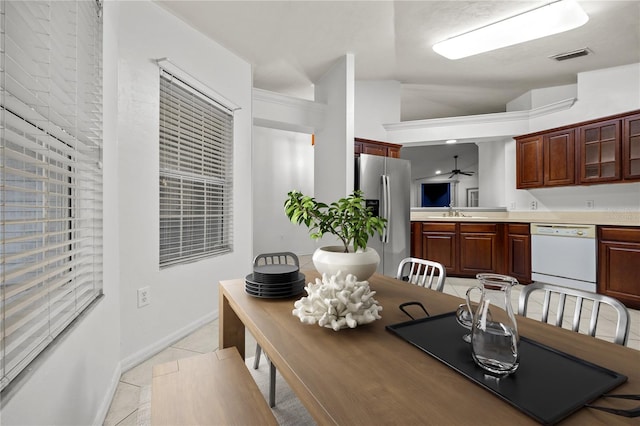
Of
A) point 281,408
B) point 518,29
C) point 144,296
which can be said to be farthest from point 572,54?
point 144,296

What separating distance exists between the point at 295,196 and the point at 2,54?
0.94m

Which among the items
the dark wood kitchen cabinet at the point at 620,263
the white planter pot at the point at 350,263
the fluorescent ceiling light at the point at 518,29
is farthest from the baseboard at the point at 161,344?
the dark wood kitchen cabinet at the point at 620,263

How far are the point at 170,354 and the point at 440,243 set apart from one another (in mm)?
3971

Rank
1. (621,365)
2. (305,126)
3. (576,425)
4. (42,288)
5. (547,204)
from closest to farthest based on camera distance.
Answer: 1. (576,425)
2. (621,365)
3. (42,288)
4. (305,126)
5. (547,204)

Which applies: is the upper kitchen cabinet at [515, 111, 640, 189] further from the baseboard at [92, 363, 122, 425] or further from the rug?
the baseboard at [92, 363, 122, 425]

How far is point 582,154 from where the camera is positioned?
402cm

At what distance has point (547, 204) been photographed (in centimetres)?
468

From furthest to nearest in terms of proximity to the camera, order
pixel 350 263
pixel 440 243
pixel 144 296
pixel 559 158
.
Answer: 1. pixel 440 243
2. pixel 559 158
3. pixel 144 296
4. pixel 350 263

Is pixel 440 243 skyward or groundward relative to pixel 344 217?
groundward

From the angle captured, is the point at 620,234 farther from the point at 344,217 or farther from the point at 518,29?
the point at 344,217

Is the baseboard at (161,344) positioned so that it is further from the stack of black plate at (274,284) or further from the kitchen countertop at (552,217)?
the kitchen countertop at (552,217)

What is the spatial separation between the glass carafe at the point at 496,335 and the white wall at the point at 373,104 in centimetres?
428

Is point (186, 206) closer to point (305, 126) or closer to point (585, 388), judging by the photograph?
point (305, 126)

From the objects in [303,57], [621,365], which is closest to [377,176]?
[303,57]
